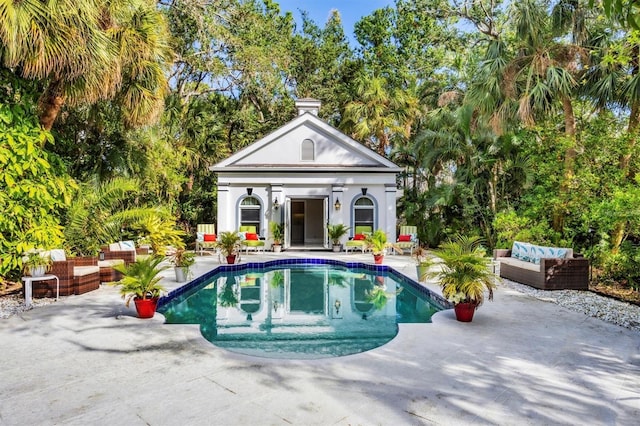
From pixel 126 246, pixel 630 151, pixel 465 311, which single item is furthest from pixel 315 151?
pixel 465 311

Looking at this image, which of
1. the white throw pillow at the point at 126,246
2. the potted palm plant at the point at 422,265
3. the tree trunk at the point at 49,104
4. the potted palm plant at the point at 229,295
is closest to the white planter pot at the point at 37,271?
the white throw pillow at the point at 126,246

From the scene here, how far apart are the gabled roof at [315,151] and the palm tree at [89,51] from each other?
23.2ft

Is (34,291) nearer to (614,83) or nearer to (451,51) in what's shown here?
(614,83)

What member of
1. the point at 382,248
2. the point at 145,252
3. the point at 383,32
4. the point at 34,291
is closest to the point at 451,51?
the point at 383,32

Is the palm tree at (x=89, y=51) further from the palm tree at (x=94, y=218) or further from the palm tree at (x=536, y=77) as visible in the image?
the palm tree at (x=536, y=77)

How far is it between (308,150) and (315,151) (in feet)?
1.04

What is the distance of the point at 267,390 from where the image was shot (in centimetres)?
374

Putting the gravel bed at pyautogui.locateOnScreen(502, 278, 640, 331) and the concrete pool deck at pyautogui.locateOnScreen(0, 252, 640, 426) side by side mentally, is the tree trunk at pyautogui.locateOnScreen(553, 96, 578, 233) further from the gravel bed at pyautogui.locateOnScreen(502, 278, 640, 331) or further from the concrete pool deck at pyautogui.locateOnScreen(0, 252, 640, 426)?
the concrete pool deck at pyautogui.locateOnScreen(0, 252, 640, 426)

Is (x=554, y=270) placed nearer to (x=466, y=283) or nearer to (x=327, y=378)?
(x=466, y=283)

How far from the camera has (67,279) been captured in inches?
307

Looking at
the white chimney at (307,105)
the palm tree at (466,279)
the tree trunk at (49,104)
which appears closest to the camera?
the palm tree at (466,279)

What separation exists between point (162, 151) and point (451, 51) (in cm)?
1790

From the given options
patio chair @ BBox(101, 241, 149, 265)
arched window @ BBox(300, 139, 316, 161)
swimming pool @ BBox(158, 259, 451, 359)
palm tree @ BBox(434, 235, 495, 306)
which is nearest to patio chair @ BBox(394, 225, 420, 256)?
swimming pool @ BBox(158, 259, 451, 359)

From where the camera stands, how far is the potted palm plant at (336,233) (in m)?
16.7
